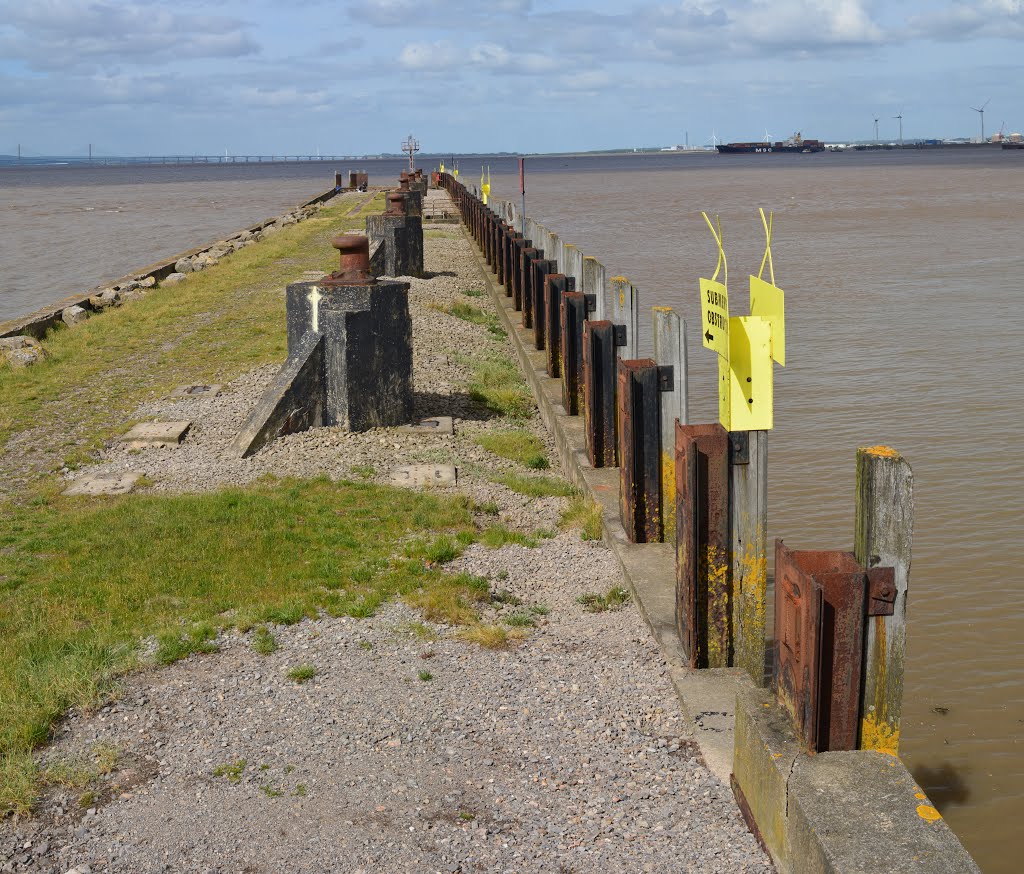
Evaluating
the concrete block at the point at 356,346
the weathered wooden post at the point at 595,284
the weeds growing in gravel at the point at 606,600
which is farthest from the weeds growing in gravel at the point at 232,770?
the concrete block at the point at 356,346

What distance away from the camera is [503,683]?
5.42 metres

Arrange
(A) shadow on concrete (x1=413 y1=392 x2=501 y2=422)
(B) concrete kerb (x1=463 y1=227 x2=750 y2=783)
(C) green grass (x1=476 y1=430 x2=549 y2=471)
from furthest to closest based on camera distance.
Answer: (A) shadow on concrete (x1=413 y1=392 x2=501 y2=422), (C) green grass (x1=476 y1=430 x2=549 y2=471), (B) concrete kerb (x1=463 y1=227 x2=750 y2=783)

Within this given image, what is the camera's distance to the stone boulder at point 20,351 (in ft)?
48.2

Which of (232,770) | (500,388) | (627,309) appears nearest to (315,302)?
(500,388)

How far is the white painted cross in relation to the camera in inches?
396

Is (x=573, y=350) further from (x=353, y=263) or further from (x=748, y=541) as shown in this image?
(x=748, y=541)

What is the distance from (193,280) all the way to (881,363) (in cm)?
1459

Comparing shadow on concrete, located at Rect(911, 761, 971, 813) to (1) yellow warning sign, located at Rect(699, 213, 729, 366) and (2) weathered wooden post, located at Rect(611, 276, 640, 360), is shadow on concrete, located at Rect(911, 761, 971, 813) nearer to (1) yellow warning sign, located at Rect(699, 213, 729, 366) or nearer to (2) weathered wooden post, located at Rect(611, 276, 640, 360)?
(1) yellow warning sign, located at Rect(699, 213, 729, 366)

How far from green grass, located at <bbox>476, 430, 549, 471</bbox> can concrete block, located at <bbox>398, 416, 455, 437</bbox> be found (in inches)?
10.2

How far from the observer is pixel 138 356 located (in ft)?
49.4

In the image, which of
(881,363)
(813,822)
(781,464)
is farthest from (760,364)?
(881,363)

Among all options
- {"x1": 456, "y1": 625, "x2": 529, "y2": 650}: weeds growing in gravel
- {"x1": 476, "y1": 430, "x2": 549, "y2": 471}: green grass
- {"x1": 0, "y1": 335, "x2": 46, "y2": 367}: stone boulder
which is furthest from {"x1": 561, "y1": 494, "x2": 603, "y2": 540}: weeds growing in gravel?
{"x1": 0, "y1": 335, "x2": 46, "y2": 367}: stone boulder

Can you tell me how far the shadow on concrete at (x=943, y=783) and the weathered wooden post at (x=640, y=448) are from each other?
1808mm

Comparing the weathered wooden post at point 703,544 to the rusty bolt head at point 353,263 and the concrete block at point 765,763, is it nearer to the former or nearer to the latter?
the concrete block at point 765,763
